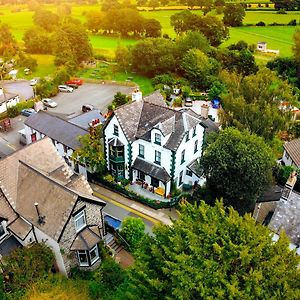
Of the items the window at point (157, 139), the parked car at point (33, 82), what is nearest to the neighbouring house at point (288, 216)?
the window at point (157, 139)

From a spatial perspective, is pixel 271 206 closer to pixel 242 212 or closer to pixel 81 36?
pixel 242 212

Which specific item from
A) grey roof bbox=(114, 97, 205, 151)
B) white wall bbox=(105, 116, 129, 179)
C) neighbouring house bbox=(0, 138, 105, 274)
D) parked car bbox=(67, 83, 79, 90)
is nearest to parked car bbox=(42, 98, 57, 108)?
parked car bbox=(67, 83, 79, 90)

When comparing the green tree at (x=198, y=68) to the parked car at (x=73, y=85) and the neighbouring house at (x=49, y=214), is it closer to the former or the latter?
the parked car at (x=73, y=85)

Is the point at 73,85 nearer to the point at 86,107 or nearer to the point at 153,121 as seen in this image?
the point at 86,107

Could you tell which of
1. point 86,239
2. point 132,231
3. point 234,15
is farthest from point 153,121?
point 234,15

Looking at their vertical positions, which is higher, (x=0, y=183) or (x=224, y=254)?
(x=224, y=254)

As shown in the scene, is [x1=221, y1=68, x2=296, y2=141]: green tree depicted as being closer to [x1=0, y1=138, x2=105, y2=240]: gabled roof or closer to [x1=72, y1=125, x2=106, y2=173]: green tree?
[x1=72, y1=125, x2=106, y2=173]: green tree

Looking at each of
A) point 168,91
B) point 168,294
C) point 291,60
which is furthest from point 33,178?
point 291,60
